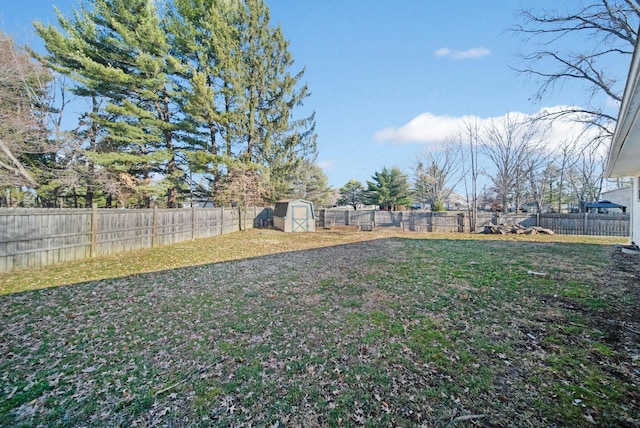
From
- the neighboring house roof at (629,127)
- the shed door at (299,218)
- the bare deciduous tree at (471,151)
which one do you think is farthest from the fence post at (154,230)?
the bare deciduous tree at (471,151)

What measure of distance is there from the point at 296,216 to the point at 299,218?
0.24 meters

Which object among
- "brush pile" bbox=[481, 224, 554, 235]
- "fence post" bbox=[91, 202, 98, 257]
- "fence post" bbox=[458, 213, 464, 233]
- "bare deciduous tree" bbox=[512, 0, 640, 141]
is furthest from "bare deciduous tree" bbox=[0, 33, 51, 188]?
"brush pile" bbox=[481, 224, 554, 235]

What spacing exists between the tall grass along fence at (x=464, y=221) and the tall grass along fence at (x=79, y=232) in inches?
440

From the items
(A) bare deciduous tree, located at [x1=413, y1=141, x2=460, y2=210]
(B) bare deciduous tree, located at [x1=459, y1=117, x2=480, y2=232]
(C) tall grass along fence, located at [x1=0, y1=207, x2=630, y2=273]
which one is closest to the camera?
Result: (C) tall grass along fence, located at [x1=0, y1=207, x2=630, y2=273]

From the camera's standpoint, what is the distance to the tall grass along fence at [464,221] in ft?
47.9

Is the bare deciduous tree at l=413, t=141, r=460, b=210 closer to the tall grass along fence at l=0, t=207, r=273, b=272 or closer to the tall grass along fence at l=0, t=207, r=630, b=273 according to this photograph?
the tall grass along fence at l=0, t=207, r=630, b=273

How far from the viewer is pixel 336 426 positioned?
199 centimetres

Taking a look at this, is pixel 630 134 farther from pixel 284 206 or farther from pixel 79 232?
Answer: pixel 284 206

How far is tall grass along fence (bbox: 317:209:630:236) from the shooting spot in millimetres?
14602

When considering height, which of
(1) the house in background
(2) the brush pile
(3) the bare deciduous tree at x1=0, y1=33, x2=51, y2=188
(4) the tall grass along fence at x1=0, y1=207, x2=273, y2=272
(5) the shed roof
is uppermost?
(3) the bare deciduous tree at x1=0, y1=33, x2=51, y2=188

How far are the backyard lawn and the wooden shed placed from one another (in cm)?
1085

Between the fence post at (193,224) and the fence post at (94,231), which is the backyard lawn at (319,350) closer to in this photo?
the fence post at (94,231)

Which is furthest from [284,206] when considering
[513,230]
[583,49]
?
[583,49]

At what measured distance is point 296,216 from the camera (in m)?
17.0
